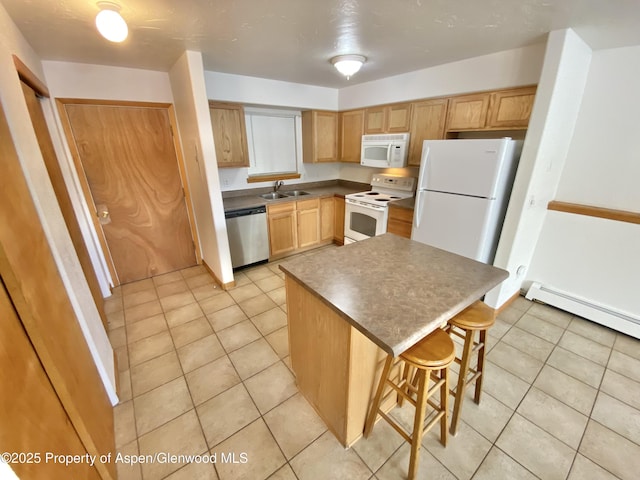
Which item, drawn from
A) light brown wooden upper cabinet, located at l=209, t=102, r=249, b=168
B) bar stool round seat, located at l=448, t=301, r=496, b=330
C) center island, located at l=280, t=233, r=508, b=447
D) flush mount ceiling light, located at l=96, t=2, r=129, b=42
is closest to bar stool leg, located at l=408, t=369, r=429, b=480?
center island, located at l=280, t=233, r=508, b=447

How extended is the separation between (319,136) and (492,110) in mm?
2248

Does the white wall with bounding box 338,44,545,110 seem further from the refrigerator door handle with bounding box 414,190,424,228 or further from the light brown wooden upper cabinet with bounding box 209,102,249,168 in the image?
the light brown wooden upper cabinet with bounding box 209,102,249,168

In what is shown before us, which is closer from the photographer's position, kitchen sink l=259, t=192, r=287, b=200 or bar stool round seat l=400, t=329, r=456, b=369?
bar stool round seat l=400, t=329, r=456, b=369

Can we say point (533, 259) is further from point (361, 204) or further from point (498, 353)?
point (361, 204)

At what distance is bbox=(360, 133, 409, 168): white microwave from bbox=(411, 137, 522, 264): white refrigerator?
0.59 metres

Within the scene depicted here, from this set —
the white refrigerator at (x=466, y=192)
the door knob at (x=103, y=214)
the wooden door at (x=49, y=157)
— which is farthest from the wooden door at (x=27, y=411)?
the white refrigerator at (x=466, y=192)

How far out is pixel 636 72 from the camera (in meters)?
2.03

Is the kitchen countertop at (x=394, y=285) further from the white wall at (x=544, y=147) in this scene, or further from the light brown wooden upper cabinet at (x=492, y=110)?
the light brown wooden upper cabinet at (x=492, y=110)

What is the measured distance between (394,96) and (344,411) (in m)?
3.36

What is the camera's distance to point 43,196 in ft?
4.56

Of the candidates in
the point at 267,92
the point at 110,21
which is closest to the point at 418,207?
the point at 267,92

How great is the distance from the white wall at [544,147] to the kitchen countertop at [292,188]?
2213 millimetres

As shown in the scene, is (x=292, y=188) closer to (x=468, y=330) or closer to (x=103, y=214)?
(x=103, y=214)

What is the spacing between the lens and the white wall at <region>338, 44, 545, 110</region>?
2.16 m
